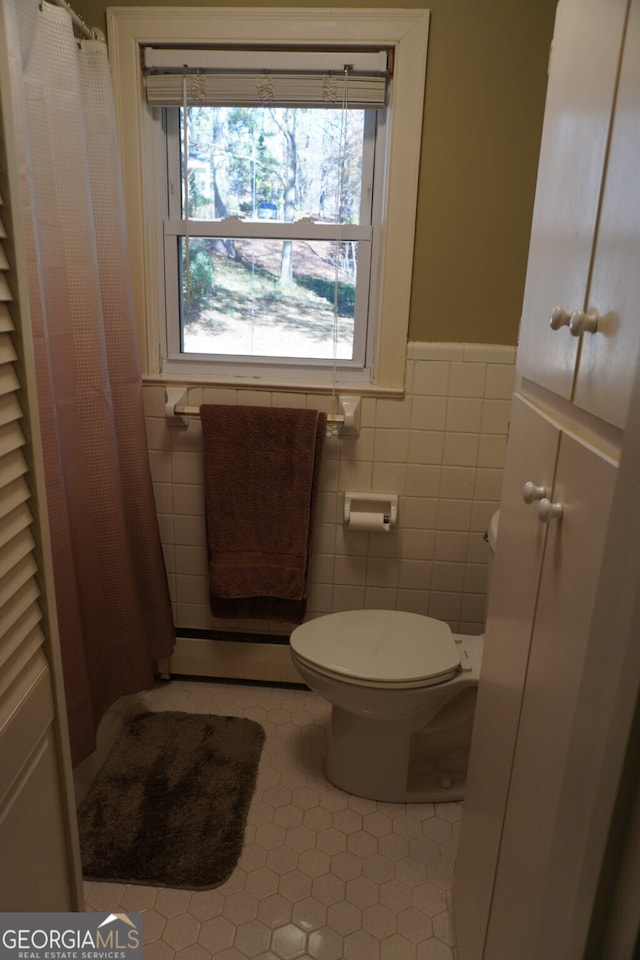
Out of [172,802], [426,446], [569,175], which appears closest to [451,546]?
[426,446]

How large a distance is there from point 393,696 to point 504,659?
0.64 m

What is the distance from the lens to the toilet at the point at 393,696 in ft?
5.52

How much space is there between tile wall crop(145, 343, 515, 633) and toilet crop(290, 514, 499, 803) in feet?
0.82

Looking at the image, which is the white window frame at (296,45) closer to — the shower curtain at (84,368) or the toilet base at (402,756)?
the shower curtain at (84,368)

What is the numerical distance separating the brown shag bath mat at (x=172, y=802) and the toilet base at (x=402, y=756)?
28 centimetres

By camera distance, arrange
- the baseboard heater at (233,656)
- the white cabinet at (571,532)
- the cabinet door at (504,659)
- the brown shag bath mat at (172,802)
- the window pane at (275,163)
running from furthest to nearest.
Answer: the baseboard heater at (233,656) < the window pane at (275,163) < the brown shag bath mat at (172,802) < the cabinet door at (504,659) < the white cabinet at (571,532)

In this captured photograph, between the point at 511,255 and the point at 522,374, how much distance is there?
0.98m

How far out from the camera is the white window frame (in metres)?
1.78

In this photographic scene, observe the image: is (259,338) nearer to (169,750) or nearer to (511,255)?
(511,255)

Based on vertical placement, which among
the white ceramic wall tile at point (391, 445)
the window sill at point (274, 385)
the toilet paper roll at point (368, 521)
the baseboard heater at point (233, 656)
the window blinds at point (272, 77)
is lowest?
the baseboard heater at point (233, 656)

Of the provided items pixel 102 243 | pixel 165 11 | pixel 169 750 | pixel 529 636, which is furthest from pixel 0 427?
pixel 165 11

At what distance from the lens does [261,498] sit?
2.05 metres

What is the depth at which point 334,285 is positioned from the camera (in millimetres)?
2094

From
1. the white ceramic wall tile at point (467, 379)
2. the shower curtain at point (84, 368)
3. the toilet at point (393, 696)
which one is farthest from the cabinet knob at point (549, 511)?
the white ceramic wall tile at point (467, 379)
